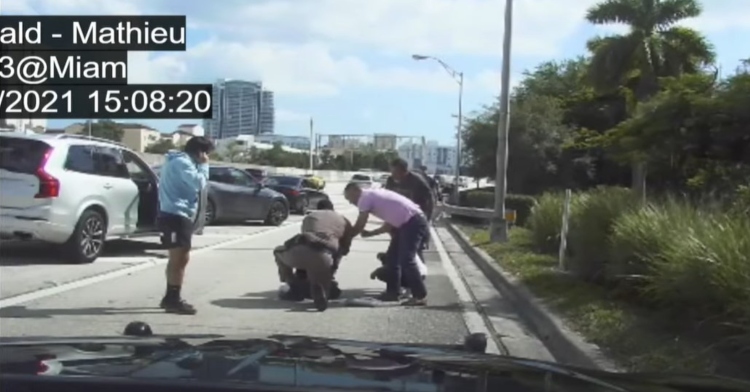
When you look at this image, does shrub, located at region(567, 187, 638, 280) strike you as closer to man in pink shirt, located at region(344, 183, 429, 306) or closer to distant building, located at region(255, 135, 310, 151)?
man in pink shirt, located at region(344, 183, 429, 306)

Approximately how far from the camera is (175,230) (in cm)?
966

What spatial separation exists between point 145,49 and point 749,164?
342 inches

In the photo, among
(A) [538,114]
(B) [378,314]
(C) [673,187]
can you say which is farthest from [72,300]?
(A) [538,114]

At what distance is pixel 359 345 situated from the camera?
12.1 ft

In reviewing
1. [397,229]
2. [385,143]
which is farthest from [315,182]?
[385,143]

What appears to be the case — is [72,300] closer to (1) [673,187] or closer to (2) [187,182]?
(2) [187,182]

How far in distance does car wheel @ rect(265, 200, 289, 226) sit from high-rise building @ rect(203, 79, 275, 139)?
37049 mm

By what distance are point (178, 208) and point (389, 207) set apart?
2310 mm

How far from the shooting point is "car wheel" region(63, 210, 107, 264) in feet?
43.6

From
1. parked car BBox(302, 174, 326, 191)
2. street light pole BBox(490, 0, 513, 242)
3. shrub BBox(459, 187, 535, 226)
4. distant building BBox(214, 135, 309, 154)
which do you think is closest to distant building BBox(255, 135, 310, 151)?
distant building BBox(214, 135, 309, 154)

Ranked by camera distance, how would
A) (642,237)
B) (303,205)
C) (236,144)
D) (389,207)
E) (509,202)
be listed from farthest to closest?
(236,144)
(303,205)
(509,202)
(389,207)
(642,237)

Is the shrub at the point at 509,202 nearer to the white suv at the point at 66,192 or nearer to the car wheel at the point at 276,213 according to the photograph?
the car wheel at the point at 276,213

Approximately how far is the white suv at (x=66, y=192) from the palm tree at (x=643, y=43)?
2480 centimetres

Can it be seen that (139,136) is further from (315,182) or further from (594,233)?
(594,233)
